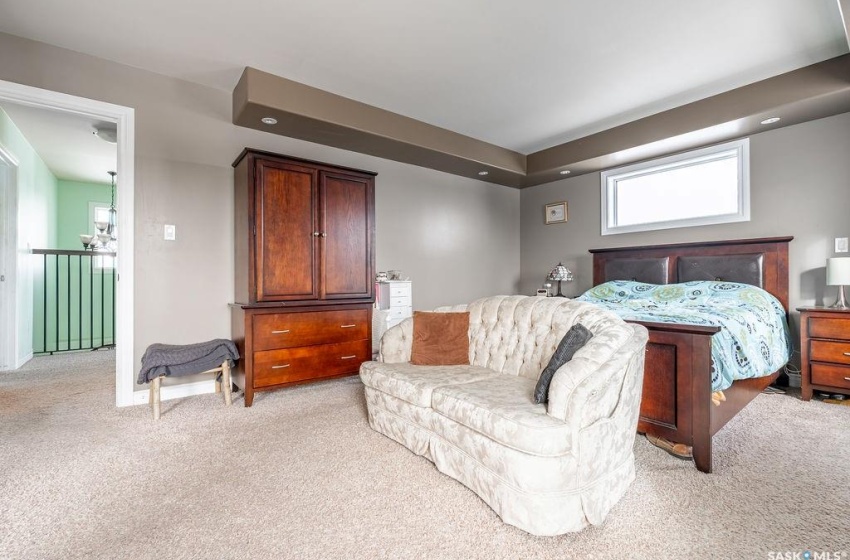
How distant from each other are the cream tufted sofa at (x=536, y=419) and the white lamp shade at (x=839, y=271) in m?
2.41

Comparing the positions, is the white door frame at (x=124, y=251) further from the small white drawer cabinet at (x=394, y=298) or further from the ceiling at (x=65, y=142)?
the small white drawer cabinet at (x=394, y=298)

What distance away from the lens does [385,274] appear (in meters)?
4.35

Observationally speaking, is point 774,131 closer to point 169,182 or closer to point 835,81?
point 835,81

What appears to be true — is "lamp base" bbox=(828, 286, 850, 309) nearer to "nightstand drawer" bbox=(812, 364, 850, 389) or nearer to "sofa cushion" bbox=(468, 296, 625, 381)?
"nightstand drawer" bbox=(812, 364, 850, 389)

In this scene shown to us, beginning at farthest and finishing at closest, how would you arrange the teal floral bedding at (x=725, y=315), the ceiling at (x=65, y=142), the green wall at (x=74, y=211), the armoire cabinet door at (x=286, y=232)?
the green wall at (x=74, y=211)
the ceiling at (x=65, y=142)
the armoire cabinet door at (x=286, y=232)
the teal floral bedding at (x=725, y=315)

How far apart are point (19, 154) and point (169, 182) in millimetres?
2649

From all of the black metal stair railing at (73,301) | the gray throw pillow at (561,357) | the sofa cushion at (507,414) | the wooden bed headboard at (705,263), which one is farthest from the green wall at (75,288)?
the wooden bed headboard at (705,263)

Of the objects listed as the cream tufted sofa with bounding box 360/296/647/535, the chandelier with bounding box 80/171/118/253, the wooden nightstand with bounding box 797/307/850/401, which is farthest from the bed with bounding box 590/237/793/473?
the chandelier with bounding box 80/171/118/253

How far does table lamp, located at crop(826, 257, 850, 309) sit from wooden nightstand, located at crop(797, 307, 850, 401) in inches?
6.1

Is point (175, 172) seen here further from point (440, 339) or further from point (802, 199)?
point (802, 199)

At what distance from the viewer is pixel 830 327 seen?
298 cm

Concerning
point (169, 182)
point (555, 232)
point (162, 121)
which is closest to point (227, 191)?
point (169, 182)

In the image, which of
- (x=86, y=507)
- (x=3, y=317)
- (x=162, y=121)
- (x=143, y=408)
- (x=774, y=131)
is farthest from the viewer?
(x=3, y=317)

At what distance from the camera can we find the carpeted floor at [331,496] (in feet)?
4.56
